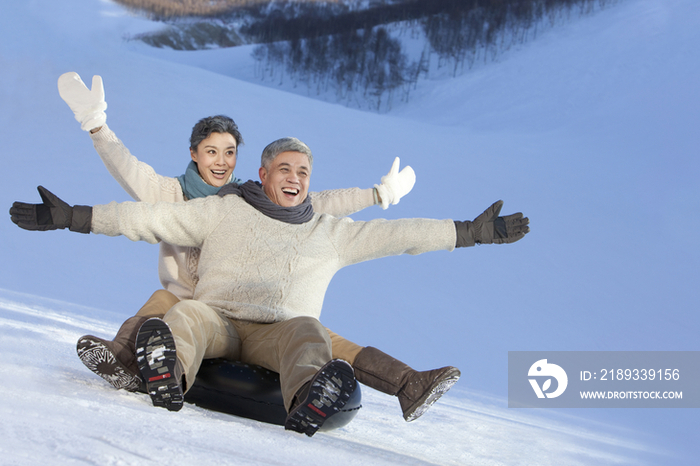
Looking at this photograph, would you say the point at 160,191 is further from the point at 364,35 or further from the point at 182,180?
the point at 364,35

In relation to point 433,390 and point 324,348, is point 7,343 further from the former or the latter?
point 433,390

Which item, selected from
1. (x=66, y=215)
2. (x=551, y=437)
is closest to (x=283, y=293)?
(x=66, y=215)

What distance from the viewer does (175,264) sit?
2297 mm

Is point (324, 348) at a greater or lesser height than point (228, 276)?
lesser

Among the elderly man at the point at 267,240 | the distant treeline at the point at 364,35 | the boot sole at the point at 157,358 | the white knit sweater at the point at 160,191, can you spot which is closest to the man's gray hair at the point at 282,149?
the elderly man at the point at 267,240

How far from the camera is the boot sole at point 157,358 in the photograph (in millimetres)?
1498

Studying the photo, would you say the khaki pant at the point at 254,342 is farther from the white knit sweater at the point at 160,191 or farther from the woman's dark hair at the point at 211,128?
the woman's dark hair at the point at 211,128

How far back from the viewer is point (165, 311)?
2.05 metres

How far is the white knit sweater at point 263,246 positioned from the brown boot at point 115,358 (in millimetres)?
285

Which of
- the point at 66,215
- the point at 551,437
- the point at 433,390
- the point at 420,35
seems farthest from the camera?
the point at 420,35

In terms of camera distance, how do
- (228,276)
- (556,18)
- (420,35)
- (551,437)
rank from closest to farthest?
1. (228,276)
2. (551,437)
3. (556,18)
4. (420,35)

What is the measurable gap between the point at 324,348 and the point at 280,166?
0.65m

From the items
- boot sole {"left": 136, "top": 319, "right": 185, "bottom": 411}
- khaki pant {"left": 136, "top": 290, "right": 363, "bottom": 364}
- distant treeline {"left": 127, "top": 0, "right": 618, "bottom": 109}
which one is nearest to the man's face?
khaki pant {"left": 136, "top": 290, "right": 363, "bottom": 364}

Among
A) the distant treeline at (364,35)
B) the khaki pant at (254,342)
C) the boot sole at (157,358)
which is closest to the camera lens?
the boot sole at (157,358)
